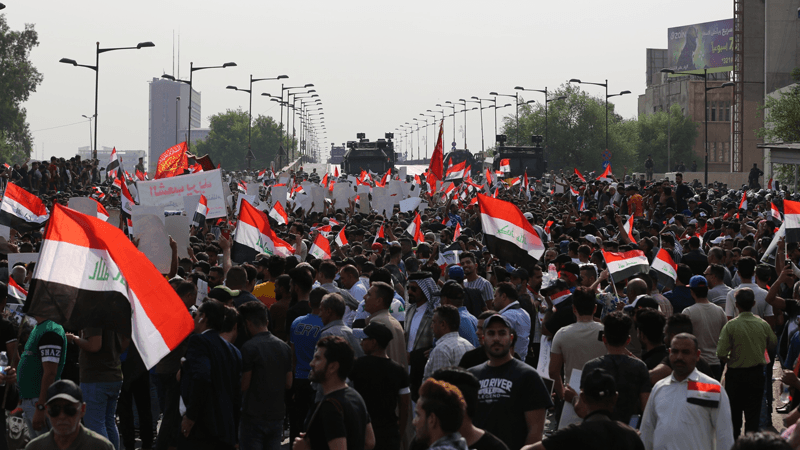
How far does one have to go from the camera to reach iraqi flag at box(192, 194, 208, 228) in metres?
16.5

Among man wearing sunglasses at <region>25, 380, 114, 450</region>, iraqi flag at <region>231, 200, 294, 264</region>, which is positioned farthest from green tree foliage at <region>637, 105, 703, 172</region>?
man wearing sunglasses at <region>25, 380, 114, 450</region>

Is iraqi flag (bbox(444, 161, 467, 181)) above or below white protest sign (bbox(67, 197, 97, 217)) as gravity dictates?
above

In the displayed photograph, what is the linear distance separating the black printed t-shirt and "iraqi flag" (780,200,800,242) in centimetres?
758

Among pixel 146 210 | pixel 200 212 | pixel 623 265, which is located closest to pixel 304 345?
pixel 623 265

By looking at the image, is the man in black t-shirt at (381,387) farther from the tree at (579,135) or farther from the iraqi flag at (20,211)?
the tree at (579,135)

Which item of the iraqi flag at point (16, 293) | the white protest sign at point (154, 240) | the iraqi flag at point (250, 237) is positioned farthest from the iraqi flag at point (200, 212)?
the iraqi flag at point (16, 293)

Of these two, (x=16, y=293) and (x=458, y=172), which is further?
(x=458, y=172)

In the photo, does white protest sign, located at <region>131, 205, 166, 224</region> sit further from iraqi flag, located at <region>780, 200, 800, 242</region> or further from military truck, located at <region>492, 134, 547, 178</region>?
military truck, located at <region>492, 134, 547, 178</region>

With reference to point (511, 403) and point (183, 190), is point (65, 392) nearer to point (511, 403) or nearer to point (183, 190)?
point (511, 403)

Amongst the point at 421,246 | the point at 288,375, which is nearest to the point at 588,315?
the point at 288,375

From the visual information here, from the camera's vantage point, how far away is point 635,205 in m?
21.2

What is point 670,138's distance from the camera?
334 ft

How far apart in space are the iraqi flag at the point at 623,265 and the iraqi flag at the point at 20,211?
8790 millimetres

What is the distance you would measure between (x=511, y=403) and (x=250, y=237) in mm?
7625
